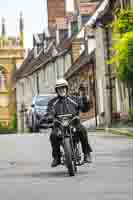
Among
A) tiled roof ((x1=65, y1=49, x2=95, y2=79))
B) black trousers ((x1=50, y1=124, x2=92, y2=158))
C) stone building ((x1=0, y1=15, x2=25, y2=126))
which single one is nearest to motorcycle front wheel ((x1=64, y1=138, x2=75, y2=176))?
black trousers ((x1=50, y1=124, x2=92, y2=158))

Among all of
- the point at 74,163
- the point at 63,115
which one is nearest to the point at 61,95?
the point at 63,115

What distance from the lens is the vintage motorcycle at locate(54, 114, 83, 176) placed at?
1223 centimetres

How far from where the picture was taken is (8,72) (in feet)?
330

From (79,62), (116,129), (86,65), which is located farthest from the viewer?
(79,62)

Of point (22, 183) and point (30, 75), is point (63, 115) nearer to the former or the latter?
point (22, 183)

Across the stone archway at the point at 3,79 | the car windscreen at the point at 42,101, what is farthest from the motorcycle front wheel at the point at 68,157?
the stone archway at the point at 3,79

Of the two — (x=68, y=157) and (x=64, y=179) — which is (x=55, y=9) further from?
(x=64, y=179)

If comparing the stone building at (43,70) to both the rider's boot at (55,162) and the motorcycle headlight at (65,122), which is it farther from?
the motorcycle headlight at (65,122)

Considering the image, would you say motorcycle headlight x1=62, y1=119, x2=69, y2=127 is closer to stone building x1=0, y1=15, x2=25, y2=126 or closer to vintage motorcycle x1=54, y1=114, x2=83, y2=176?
vintage motorcycle x1=54, y1=114, x2=83, y2=176

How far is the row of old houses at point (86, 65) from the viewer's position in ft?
145

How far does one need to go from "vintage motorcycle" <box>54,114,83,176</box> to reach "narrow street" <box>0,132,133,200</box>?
0.77ft

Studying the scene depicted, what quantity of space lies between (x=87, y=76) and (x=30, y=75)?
92.4 feet

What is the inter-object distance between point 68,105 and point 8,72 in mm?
88309

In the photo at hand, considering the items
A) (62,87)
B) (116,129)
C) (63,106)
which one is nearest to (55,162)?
(63,106)
